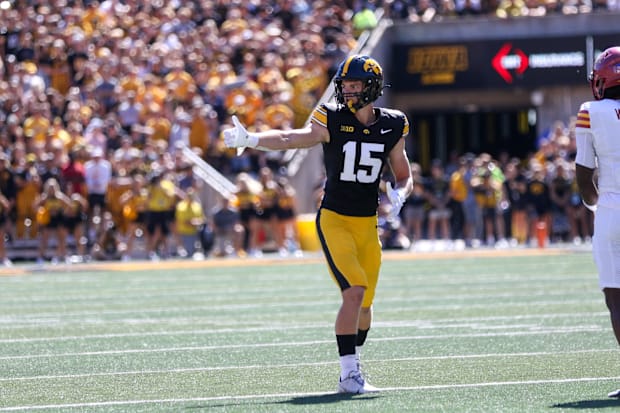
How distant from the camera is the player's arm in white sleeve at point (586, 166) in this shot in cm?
648

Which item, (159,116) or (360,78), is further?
(159,116)

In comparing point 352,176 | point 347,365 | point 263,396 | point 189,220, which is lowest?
point 189,220

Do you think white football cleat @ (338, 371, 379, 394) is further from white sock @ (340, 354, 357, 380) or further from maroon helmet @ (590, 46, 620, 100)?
maroon helmet @ (590, 46, 620, 100)

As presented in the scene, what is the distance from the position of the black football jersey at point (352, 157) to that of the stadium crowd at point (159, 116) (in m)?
13.5

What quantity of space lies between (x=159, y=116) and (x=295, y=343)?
13016 mm

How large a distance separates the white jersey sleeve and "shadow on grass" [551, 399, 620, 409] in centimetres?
98

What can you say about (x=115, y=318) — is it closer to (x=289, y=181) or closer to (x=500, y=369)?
(x=500, y=369)

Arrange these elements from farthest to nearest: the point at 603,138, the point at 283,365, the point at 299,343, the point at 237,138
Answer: the point at 299,343 < the point at 283,365 < the point at 237,138 < the point at 603,138

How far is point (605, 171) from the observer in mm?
6512

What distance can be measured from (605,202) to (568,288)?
7.27 m

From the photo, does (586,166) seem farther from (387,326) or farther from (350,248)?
(387,326)

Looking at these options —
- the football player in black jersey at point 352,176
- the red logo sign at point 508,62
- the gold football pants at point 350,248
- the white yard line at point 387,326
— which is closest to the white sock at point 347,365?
the football player in black jersey at point 352,176

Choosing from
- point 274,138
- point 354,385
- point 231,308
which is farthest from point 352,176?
point 231,308

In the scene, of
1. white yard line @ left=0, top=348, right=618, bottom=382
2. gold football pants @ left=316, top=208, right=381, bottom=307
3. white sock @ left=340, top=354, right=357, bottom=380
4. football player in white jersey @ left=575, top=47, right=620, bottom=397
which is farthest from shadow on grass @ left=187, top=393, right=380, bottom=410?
white yard line @ left=0, top=348, right=618, bottom=382
